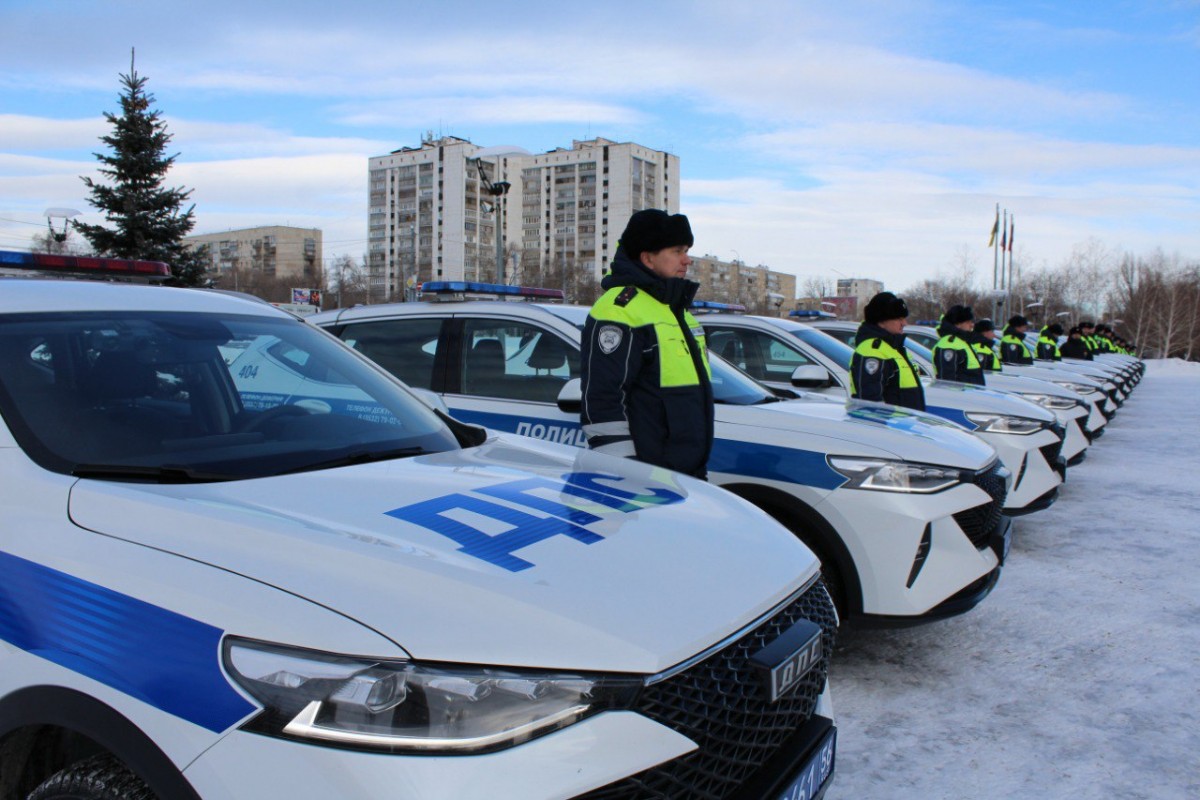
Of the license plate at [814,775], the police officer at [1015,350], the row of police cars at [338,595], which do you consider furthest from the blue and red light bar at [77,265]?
the police officer at [1015,350]

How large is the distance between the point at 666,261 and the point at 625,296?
0.26m

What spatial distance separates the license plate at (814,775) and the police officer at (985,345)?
7.92 m

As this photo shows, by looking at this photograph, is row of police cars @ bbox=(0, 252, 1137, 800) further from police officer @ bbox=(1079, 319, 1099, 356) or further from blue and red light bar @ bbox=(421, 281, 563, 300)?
police officer @ bbox=(1079, 319, 1099, 356)

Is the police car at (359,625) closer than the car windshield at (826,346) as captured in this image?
Yes

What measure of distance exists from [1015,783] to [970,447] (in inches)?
69.0

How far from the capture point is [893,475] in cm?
373

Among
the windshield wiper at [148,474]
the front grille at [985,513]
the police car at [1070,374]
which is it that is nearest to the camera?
the windshield wiper at [148,474]

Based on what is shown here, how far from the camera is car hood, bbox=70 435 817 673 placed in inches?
59.2

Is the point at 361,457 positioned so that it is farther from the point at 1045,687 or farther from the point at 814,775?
the point at 1045,687

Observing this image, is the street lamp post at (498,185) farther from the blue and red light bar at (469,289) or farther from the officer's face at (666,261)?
the officer's face at (666,261)

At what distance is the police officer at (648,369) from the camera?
365cm

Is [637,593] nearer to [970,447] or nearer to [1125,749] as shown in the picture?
[1125,749]

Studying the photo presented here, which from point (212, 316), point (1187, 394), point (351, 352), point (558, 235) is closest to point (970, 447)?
point (351, 352)

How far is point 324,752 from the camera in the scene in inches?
53.8
